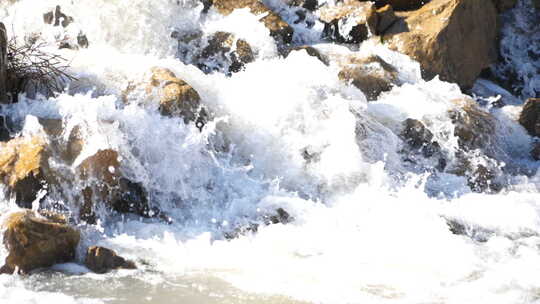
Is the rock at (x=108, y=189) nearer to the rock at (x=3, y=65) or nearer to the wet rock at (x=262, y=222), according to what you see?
the wet rock at (x=262, y=222)

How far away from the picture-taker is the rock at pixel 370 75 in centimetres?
704

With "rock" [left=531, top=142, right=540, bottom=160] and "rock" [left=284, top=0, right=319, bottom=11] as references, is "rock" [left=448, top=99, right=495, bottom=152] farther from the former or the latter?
"rock" [left=284, top=0, right=319, bottom=11]

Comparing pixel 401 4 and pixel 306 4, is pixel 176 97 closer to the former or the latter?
pixel 306 4

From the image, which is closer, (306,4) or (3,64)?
(3,64)

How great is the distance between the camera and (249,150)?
577cm

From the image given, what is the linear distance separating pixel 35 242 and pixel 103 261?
361 millimetres

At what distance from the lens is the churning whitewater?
3771 millimetres

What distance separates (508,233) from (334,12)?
4.10 meters

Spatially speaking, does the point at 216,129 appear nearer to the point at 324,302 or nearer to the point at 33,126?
the point at 33,126

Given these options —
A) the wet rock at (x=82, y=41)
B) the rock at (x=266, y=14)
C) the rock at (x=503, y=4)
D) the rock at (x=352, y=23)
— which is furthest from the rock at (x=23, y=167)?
the rock at (x=503, y=4)

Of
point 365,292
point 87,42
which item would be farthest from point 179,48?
point 365,292

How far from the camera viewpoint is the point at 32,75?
543cm

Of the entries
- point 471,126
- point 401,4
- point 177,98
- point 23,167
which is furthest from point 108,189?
point 401,4

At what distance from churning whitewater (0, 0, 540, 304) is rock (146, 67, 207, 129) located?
0.29 feet
